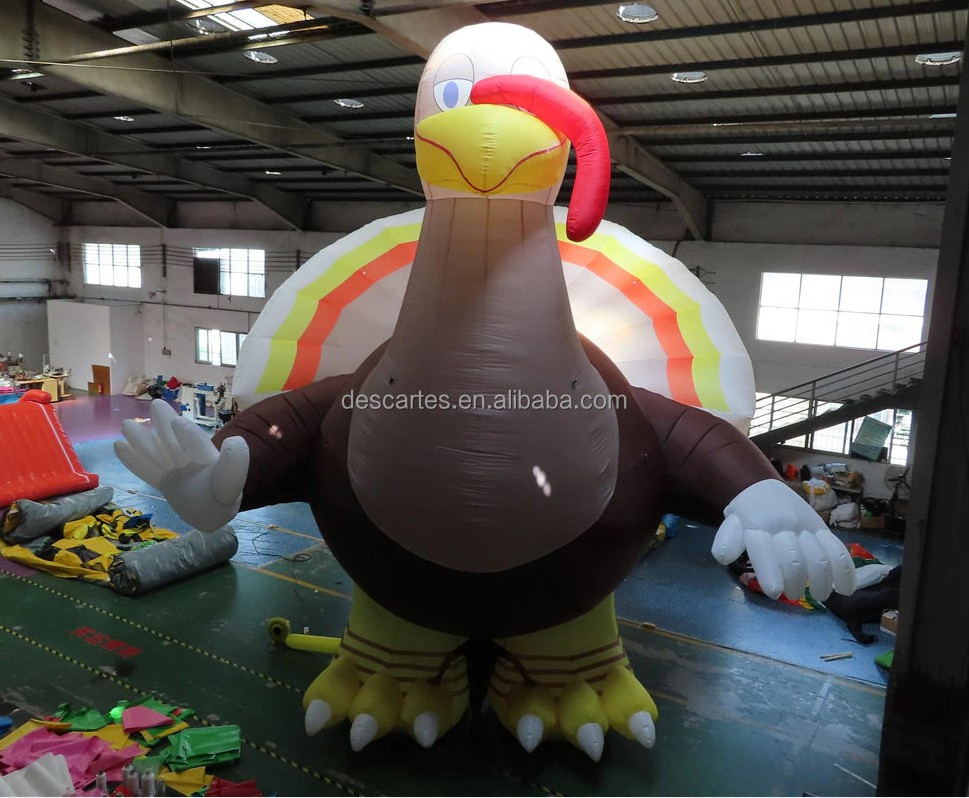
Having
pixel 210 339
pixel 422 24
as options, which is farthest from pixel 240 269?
pixel 422 24

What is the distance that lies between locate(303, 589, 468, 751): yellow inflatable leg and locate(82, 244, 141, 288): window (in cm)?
1806

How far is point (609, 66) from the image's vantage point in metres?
7.59

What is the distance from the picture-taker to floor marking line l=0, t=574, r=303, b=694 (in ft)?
18.4

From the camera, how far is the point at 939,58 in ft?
20.9

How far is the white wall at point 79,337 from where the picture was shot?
19188 mm

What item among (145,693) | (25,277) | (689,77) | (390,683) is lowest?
(145,693)

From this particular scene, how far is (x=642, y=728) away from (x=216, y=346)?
1629 cm

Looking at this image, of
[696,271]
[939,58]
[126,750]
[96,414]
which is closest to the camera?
[126,750]

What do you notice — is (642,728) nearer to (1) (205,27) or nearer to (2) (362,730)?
(2) (362,730)

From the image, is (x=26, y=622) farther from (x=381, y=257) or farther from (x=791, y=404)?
(x=791, y=404)

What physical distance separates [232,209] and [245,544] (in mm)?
11895

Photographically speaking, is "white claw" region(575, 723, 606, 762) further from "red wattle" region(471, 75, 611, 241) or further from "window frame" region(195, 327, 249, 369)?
"window frame" region(195, 327, 249, 369)

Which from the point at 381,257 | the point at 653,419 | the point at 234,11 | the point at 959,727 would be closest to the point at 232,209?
the point at 234,11

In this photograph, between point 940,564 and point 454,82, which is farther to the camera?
point 454,82
